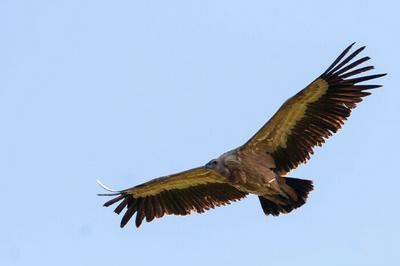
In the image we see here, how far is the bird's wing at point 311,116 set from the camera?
22969 mm

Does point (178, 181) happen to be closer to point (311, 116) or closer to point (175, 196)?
point (175, 196)

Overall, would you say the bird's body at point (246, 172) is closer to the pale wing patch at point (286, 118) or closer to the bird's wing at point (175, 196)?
the pale wing patch at point (286, 118)

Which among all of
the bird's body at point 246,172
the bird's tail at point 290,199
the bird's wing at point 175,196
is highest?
the bird's wing at point 175,196

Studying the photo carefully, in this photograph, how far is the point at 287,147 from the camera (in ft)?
78.2

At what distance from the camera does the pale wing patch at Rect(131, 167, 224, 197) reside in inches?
957

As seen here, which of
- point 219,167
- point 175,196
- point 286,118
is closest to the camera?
point 286,118

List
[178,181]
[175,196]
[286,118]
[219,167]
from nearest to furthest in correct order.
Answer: [286,118] → [219,167] → [178,181] → [175,196]

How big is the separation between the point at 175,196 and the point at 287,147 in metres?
2.49

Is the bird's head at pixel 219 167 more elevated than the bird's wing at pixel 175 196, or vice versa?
the bird's wing at pixel 175 196

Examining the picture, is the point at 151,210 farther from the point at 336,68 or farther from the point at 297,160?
the point at 336,68

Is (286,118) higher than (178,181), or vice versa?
(178,181)

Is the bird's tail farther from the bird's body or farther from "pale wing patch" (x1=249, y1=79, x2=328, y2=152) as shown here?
"pale wing patch" (x1=249, y1=79, x2=328, y2=152)

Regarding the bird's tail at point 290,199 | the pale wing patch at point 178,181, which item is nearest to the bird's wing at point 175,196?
the pale wing patch at point 178,181

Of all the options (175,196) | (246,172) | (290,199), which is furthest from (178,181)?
(290,199)
